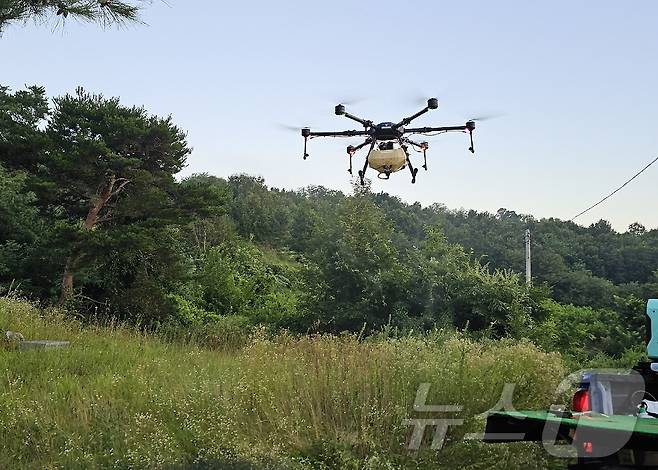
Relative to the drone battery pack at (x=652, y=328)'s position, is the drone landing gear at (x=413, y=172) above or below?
above

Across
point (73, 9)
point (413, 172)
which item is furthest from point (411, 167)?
point (73, 9)

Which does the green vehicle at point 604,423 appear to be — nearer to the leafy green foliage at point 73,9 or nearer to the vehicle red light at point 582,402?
the vehicle red light at point 582,402

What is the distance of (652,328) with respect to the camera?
13.1ft

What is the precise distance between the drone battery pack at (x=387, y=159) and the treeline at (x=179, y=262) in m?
3.65

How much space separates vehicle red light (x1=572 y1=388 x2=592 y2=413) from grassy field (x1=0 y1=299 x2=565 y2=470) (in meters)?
0.63

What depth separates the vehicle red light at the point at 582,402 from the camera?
12.3ft

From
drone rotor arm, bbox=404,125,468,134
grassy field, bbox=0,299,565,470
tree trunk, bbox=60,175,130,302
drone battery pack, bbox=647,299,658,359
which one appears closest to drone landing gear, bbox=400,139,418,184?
drone rotor arm, bbox=404,125,468,134

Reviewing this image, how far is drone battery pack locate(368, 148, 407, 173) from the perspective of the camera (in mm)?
9695

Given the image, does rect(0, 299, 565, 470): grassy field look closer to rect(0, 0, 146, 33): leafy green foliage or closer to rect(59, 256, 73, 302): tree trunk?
rect(0, 0, 146, 33): leafy green foliage

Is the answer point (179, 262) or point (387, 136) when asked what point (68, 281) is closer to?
point (179, 262)

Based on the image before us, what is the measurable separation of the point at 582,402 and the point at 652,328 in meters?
0.71

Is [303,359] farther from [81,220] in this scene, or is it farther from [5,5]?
[81,220]

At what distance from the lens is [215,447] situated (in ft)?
14.0

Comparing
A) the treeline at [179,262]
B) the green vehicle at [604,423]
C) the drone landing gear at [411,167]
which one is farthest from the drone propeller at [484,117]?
the green vehicle at [604,423]
